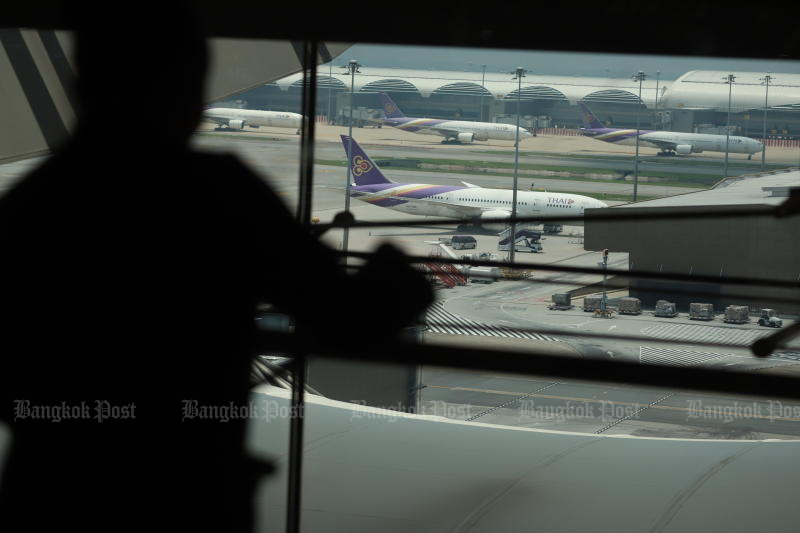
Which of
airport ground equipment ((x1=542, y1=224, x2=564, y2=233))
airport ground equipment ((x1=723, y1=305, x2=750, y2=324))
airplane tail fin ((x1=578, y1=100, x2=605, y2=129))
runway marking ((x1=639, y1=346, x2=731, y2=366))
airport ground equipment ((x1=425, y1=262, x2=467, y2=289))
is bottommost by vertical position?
runway marking ((x1=639, y1=346, x2=731, y2=366))

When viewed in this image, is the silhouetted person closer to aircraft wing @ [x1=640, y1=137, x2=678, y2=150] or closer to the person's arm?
the person's arm

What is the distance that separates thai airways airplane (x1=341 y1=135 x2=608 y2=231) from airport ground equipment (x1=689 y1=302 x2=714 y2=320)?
11.2 ft

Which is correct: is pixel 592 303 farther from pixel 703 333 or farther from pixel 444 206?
pixel 444 206

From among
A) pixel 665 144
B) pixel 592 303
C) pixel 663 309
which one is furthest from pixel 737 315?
pixel 665 144

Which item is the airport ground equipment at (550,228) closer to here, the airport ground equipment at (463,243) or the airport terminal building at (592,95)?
the airport ground equipment at (463,243)

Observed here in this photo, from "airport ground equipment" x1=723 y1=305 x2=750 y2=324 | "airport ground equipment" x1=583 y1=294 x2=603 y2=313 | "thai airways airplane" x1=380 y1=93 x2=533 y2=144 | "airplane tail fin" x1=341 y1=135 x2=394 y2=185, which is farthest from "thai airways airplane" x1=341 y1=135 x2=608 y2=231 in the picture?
"airport ground equipment" x1=723 y1=305 x2=750 y2=324

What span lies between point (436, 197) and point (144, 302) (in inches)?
406

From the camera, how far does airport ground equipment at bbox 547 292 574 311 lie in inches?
265

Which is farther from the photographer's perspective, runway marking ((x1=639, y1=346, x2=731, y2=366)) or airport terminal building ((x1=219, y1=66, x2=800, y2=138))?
runway marking ((x1=639, y1=346, x2=731, y2=366))

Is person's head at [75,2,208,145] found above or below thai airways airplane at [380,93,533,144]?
below

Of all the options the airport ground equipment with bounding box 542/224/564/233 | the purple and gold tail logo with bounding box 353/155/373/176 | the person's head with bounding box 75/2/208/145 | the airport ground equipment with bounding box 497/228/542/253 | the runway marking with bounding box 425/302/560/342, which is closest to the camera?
the person's head with bounding box 75/2/208/145

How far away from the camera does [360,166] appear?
10805 mm

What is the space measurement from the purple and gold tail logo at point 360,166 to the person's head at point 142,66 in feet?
33.3

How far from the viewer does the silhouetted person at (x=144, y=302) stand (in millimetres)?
642
